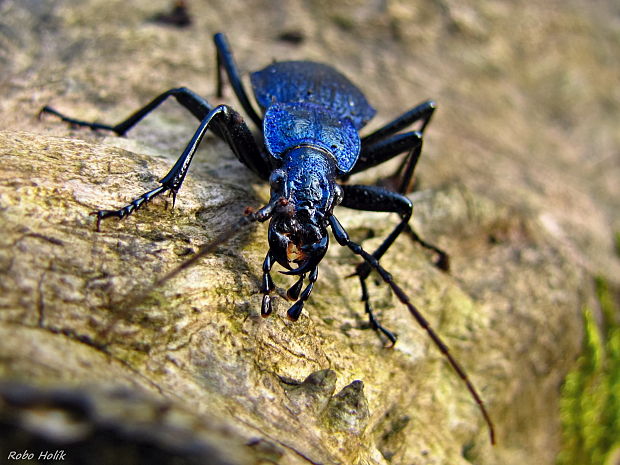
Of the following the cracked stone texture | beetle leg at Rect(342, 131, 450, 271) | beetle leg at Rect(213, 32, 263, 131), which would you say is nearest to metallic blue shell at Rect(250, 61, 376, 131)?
beetle leg at Rect(213, 32, 263, 131)

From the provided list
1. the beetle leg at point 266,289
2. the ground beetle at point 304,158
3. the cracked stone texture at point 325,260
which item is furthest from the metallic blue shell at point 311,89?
the beetle leg at point 266,289

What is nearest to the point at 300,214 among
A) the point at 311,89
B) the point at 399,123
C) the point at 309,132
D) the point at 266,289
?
the point at 266,289

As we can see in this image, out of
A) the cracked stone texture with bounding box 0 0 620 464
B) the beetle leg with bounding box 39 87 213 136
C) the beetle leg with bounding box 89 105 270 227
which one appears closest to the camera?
the cracked stone texture with bounding box 0 0 620 464

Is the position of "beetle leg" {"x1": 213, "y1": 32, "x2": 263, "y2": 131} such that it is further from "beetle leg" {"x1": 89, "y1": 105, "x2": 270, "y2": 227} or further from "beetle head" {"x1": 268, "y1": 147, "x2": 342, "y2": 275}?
"beetle head" {"x1": 268, "y1": 147, "x2": 342, "y2": 275}

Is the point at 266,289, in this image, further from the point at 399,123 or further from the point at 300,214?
the point at 399,123

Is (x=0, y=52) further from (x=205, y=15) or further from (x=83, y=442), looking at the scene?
(x=83, y=442)

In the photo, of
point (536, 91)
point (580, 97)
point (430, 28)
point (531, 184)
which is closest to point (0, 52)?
point (430, 28)
